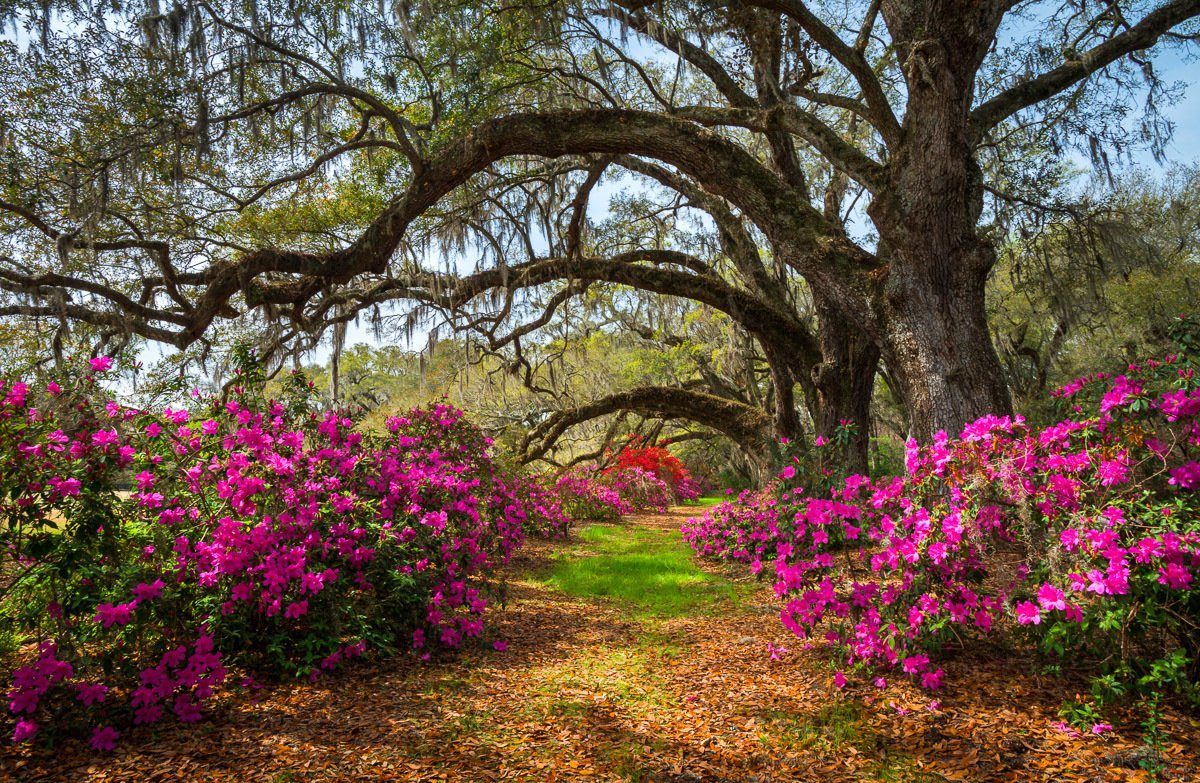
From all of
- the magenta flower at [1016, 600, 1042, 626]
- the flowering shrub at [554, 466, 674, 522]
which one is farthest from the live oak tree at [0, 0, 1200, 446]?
the flowering shrub at [554, 466, 674, 522]

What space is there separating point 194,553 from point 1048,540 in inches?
149

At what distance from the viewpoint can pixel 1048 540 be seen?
2.60m

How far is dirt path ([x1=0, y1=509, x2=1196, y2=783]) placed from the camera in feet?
7.39

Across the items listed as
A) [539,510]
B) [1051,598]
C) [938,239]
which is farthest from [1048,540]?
[539,510]

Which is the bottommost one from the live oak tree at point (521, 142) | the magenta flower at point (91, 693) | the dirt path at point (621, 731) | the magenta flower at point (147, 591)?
the dirt path at point (621, 731)

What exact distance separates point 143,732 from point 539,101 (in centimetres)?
651

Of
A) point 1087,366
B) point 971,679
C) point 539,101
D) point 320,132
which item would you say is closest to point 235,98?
point 320,132

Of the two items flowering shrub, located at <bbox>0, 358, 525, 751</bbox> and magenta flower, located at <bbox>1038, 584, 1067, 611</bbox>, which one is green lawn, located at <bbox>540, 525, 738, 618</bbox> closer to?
flowering shrub, located at <bbox>0, 358, 525, 751</bbox>

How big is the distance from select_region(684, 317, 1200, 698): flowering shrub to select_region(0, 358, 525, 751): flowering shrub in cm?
222

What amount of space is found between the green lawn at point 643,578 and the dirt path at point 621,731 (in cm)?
140

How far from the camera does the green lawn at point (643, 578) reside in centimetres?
512

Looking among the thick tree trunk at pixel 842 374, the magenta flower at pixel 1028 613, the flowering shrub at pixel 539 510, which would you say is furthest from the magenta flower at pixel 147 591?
the thick tree trunk at pixel 842 374

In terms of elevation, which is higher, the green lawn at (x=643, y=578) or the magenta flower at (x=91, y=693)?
the magenta flower at (x=91, y=693)

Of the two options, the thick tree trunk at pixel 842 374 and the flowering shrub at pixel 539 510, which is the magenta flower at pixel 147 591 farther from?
the thick tree trunk at pixel 842 374
